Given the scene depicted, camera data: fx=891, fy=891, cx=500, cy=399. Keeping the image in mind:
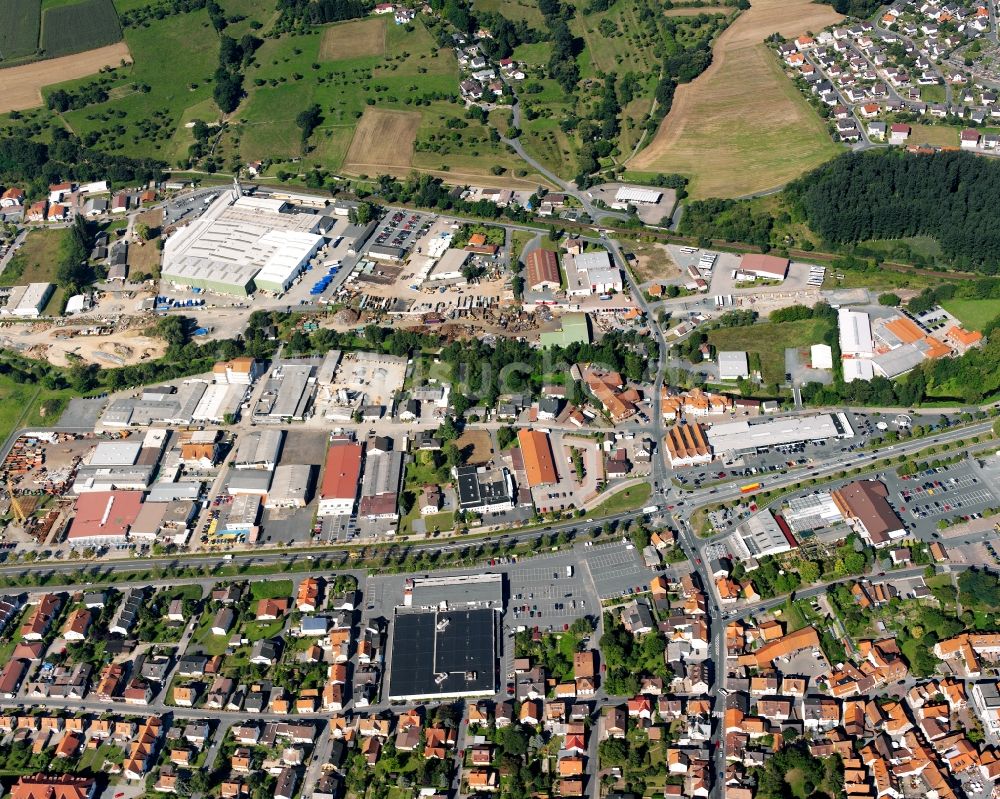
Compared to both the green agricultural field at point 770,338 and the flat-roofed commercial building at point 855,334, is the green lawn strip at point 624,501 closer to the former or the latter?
the green agricultural field at point 770,338

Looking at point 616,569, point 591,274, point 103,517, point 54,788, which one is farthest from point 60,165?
point 616,569

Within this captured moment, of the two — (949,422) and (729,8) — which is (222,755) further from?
(729,8)

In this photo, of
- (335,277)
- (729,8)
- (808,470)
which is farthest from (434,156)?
(808,470)

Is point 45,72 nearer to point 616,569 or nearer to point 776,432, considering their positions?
point 616,569

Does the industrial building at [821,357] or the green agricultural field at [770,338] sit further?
the green agricultural field at [770,338]

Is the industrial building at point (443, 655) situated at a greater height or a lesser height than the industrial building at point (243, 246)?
lesser

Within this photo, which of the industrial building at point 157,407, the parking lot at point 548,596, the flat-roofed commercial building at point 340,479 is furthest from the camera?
the industrial building at point 157,407

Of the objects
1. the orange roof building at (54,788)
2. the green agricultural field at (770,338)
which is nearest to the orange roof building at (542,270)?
the green agricultural field at (770,338)
